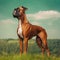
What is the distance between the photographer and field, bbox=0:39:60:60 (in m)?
3.73

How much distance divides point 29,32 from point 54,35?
253mm

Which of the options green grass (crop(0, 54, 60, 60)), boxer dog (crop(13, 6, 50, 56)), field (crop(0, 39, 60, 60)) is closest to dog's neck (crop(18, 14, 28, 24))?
boxer dog (crop(13, 6, 50, 56))

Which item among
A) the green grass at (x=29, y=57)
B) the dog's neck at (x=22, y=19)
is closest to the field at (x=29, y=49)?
the green grass at (x=29, y=57)

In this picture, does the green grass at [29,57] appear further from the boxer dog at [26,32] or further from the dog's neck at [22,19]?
the dog's neck at [22,19]

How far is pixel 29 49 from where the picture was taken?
12.4 feet

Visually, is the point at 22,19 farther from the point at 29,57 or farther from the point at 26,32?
the point at 29,57

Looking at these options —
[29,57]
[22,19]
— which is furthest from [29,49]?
[22,19]

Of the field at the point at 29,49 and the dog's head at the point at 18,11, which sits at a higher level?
the dog's head at the point at 18,11

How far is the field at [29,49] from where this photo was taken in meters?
3.73

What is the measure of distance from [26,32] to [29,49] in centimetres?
17

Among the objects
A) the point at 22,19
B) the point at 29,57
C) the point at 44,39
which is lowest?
the point at 29,57

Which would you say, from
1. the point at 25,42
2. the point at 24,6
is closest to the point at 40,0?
the point at 24,6

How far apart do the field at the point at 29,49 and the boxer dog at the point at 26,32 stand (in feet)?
0.15

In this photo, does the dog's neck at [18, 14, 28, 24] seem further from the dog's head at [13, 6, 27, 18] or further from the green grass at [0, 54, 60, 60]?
the green grass at [0, 54, 60, 60]
